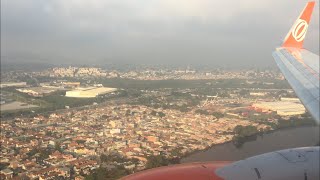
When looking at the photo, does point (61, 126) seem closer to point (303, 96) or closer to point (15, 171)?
point (15, 171)

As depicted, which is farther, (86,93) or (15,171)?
(86,93)

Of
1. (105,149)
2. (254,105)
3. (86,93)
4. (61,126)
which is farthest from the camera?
(86,93)

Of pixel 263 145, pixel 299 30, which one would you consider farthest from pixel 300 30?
pixel 263 145

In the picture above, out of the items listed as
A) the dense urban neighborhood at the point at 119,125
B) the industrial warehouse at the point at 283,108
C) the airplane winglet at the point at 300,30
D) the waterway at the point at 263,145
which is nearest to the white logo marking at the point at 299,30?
the airplane winglet at the point at 300,30

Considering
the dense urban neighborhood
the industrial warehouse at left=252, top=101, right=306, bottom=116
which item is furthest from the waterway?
the industrial warehouse at left=252, top=101, right=306, bottom=116

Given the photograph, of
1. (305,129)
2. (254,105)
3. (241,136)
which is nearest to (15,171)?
(241,136)

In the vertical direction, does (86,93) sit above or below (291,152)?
below

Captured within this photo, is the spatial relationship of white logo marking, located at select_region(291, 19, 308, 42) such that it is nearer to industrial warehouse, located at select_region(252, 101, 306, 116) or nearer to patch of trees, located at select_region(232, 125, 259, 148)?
patch of trees, located at select_region(232, 125, 259, 148)

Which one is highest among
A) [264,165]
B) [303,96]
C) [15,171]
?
[303,96]

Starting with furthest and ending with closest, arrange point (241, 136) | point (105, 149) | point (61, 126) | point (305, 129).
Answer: point (61, 126) → point (305, 129) → point (241, 136) → point (105, 149)
